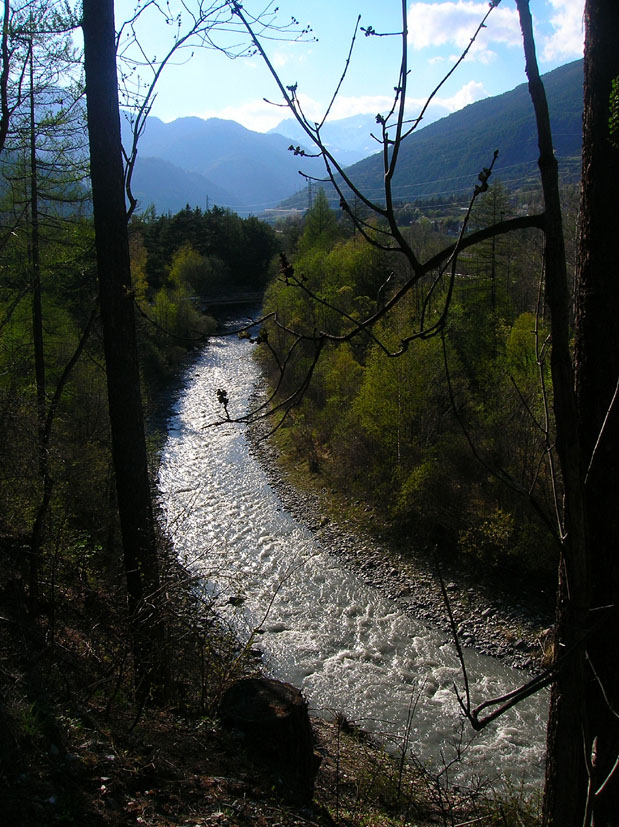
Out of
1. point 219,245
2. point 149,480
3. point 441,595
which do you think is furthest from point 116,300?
point 219,245

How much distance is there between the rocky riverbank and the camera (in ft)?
36.3

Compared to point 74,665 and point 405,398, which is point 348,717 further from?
point 405,398

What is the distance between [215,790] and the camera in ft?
10.8

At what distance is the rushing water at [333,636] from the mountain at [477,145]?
83.1 m

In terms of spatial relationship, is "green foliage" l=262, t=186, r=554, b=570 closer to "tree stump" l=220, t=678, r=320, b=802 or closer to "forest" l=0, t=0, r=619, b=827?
"forest" l=0, t=0, r=619, b=827

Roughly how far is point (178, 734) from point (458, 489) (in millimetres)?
11608

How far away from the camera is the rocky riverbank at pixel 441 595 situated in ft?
36.3

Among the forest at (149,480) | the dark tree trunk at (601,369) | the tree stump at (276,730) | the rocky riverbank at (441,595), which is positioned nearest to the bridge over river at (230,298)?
the forest at (149,480)

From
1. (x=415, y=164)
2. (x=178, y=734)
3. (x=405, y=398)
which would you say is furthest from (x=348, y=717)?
(x=415, y=164)

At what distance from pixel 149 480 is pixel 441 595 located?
6.37 meters

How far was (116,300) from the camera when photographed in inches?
189

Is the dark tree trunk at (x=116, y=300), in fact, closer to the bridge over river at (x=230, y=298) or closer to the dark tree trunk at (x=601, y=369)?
the dark tree trunk at (x=601, y=369)

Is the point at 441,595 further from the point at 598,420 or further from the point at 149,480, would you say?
the point at 598,420

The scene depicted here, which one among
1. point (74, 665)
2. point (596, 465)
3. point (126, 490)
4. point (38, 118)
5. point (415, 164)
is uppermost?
point (415, 164)
